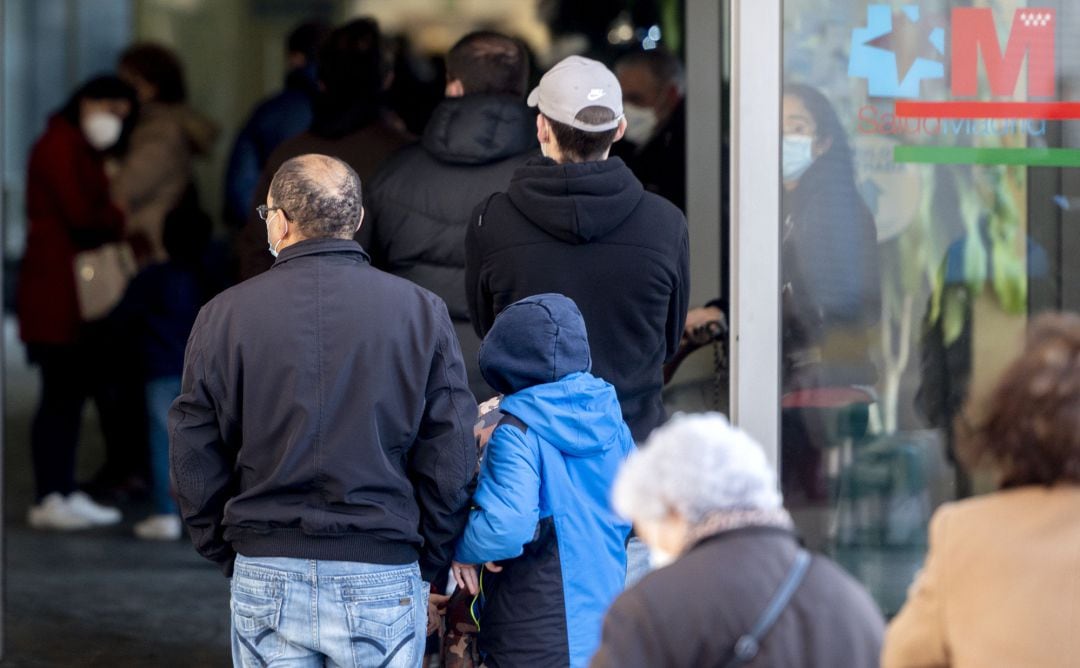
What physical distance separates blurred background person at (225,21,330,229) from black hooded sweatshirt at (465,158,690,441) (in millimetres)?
3308

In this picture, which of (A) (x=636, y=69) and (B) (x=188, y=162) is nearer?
(A) (x=636, y=69)

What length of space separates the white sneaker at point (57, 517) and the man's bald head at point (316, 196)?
478 centimetres

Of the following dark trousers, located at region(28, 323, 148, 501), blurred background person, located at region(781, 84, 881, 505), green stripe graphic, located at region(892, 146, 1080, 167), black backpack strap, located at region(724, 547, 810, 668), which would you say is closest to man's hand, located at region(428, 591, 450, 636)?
blurred background person, located at region(781, 84, 881, 505)

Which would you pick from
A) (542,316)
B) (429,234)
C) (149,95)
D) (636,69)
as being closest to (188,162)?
(149,95)

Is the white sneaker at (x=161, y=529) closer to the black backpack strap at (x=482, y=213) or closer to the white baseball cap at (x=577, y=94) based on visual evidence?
the black backpack strap at (x=482, y=213)

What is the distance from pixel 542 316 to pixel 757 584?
1.38 metres

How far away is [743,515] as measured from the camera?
235cm

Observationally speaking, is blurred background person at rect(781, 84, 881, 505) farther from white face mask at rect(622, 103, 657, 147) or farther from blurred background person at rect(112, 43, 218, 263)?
blurred background person at rect(112, 43, 218, 263)

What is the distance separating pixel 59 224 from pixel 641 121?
3.27 meters

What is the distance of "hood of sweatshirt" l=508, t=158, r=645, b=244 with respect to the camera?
13.1 ft

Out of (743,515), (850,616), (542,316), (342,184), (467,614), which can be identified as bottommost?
(467,614)

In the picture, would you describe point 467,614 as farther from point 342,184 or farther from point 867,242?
point 867,242

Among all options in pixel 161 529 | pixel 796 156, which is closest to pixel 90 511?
pixel 161 529

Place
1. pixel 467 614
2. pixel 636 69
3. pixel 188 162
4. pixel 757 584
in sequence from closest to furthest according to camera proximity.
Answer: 1. pixel 757 584
2. pixel 467 614
3. pixel 636 69
4. pixel 188 162
